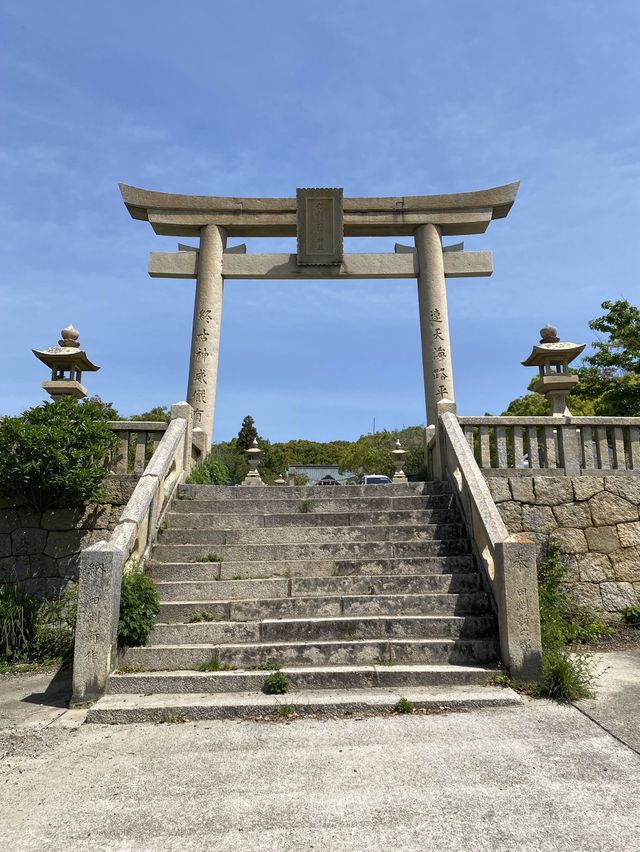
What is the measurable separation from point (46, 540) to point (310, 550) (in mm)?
3217

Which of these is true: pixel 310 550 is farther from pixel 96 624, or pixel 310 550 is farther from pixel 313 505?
pixel 96 624

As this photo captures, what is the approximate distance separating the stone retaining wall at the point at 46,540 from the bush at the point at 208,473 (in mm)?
1041

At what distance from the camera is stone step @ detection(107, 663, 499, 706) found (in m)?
4.35

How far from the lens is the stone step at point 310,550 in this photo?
19.2 feet

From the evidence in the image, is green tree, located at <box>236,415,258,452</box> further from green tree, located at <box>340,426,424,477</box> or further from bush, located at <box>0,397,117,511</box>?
bush, located at <box>0,397,117,511</box>

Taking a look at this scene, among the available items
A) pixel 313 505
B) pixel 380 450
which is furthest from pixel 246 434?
pixel 313 505

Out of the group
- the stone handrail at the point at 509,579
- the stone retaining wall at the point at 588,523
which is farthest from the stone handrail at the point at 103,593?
A: the stone retaining wall at the point at 588,523

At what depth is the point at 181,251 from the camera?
36.0ft

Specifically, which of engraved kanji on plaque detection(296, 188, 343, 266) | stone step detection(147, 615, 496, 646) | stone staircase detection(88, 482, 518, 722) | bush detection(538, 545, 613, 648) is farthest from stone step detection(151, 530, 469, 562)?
engraved kanji on plaque detection(296, 188, 343, 266)

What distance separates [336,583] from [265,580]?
2.24 ft

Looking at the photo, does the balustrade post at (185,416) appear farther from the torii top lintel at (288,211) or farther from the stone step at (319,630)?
the torii top lintel at (288,211)

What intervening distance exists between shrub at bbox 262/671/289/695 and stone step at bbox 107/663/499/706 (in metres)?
0.07

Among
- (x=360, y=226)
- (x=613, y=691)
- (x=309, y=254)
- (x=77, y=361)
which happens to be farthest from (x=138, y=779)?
(x=360, y=226)

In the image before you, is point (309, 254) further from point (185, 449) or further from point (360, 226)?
point (185, 449)
